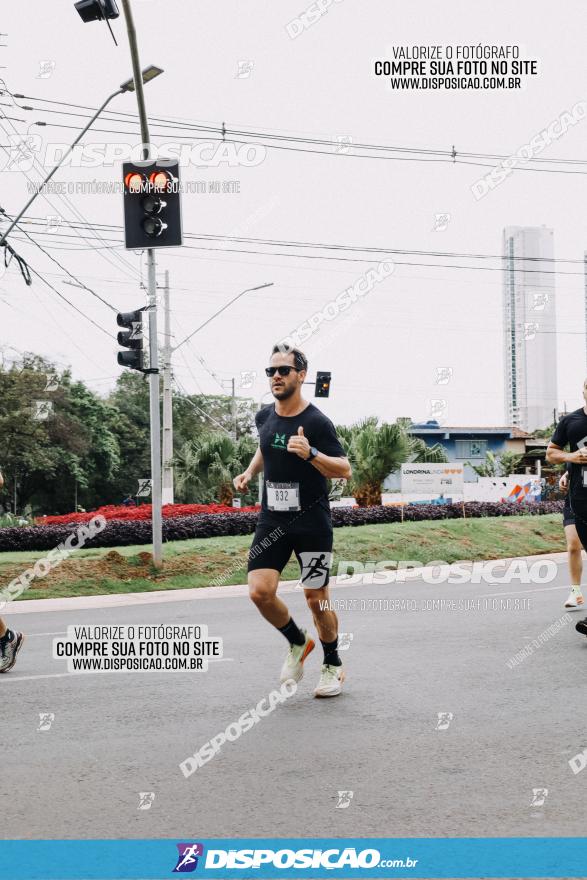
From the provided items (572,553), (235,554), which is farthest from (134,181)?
(572,553)

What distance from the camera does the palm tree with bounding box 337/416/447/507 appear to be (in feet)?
74.9

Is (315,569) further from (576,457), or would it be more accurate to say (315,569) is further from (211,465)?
(211,465)

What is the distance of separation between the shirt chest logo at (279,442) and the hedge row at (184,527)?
11149mm

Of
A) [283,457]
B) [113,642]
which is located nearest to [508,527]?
[113,642]

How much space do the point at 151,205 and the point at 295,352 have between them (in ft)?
24.9

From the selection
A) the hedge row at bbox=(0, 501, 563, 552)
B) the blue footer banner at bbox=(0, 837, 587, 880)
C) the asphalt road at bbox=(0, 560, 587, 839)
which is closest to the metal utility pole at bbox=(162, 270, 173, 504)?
the hedge row at bbox=(0, 501, 563, 552)

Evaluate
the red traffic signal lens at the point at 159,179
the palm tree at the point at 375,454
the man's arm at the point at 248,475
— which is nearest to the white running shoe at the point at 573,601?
the man's arm at the point at 248,475

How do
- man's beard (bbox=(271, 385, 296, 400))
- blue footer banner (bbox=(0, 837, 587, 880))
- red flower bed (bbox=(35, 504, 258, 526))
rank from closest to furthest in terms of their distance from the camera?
blue footer banner (bbox=(0, 837, 587, 880)), man's beard (bbox=(271, 385, 296, 400)), red flower bed (bbox=(35, 504, 258, 526))

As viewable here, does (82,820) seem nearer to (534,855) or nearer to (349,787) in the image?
(349,787)

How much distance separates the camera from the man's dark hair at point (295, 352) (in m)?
5.69

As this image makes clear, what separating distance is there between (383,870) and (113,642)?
5.00m

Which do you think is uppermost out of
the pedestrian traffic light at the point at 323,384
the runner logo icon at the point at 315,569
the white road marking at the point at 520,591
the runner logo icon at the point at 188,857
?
the pedestrian traffic light at the point at 323,384

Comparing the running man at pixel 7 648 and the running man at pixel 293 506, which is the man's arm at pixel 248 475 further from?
the running man at pixel 7 648

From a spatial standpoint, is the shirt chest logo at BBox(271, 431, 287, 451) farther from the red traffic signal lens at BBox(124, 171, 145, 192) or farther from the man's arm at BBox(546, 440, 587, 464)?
the red traffic signal lens at BBox(124, 171, 145, 192)
